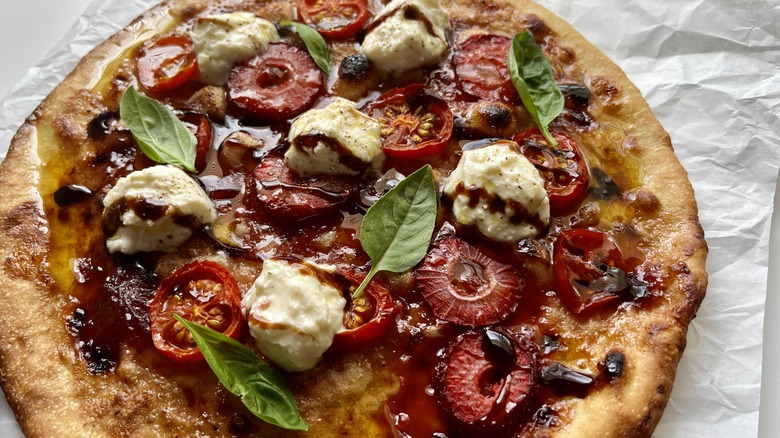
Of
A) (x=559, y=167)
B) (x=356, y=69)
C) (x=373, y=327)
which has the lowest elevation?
(x=373, y=327)

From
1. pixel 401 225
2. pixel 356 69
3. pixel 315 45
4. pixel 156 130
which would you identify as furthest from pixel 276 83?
pixel 401 225

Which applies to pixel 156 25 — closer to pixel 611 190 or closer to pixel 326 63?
pixel 326 63

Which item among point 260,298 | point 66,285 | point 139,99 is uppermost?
point 139,99

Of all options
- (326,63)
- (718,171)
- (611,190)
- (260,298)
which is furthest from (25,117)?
(718,171)

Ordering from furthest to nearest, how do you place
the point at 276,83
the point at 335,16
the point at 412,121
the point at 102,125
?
the point at 335,16, the point at 276,83, the point at 102,125, the point at 412,121

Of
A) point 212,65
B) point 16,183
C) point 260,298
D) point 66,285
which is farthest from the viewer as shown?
point 212,65

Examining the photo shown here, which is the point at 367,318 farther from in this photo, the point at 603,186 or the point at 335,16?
the point at 335,16

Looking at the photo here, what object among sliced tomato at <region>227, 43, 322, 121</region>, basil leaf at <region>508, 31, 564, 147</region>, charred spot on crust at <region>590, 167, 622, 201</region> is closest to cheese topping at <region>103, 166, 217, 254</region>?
sliced tomato at <region>227, 43, 322, 121</region>
